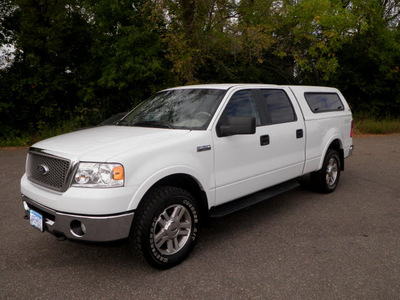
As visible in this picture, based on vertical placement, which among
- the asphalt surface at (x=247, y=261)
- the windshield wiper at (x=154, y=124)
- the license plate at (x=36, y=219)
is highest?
the windshield wiper at (x=154, y=124)

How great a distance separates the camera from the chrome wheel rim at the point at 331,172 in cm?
599

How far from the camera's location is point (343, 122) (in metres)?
6.27

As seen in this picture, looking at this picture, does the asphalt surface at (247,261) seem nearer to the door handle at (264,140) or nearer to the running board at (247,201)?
the running board at (247,201)

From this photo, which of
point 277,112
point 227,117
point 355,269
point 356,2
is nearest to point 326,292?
point 355,269

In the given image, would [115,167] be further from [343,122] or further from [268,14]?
[268,14]

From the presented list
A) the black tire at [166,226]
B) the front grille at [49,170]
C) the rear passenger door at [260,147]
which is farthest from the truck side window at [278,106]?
the front grille at [49,170]

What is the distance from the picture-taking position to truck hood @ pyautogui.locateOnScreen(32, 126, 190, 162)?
125 inches

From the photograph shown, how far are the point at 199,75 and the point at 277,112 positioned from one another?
13110 mm

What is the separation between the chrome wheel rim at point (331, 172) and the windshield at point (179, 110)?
2736 millimetres

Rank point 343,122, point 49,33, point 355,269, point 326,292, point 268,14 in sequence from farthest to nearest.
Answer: point 268,14 → point 49,33 → point 343,122 → point 355,269 → point 326,292

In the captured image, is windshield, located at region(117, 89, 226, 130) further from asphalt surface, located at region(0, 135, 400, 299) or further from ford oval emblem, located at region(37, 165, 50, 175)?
asphalt surface, located at region(0, 135, 400, 299)

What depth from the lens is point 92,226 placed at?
3.00 meters

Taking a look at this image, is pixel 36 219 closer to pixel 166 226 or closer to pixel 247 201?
pixel 166 226

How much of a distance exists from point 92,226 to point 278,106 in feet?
10.1
